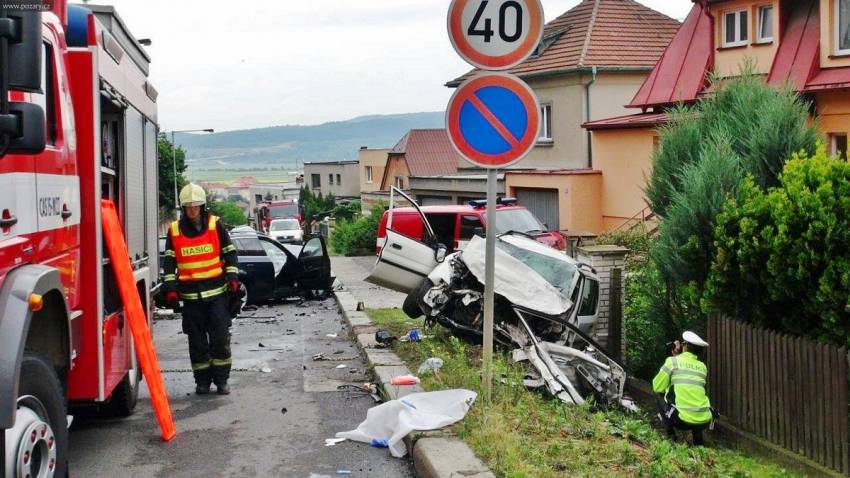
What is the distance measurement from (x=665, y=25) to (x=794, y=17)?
1593cm

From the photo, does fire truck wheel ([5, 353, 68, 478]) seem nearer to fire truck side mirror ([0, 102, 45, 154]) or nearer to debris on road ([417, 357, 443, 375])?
fire truck side mirror ([0, 102, 45, 154])

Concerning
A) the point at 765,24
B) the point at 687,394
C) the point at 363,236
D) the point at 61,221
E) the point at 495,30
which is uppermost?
the point at 765,24

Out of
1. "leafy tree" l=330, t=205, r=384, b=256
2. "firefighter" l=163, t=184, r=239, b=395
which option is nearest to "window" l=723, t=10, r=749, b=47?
"leafy tree" l=330, t=205, r=384, b=256

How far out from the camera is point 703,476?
6.76 meters

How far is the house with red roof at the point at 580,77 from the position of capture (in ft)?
114

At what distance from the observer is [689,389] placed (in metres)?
9.73

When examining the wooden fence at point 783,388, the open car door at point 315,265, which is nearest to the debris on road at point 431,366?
the wooden fence at point 783,388

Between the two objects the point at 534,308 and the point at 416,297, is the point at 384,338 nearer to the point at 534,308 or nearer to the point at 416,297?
the point at 416,297

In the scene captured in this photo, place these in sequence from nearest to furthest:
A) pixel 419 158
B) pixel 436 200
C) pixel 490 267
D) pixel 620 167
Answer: pixel 490 267 < pixel 620 167 < pixel 436 200 < pixel 419 158

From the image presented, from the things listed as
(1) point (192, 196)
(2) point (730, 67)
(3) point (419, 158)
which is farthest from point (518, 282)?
(3) point (419, 158)

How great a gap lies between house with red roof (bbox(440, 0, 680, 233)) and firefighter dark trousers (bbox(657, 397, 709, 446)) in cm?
2265

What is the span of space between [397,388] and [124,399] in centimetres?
221

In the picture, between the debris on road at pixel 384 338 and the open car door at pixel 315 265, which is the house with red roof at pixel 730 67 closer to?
the open car door at pixel 315 265

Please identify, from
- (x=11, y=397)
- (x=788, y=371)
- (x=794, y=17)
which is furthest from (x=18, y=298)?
(x=794, y=17)
